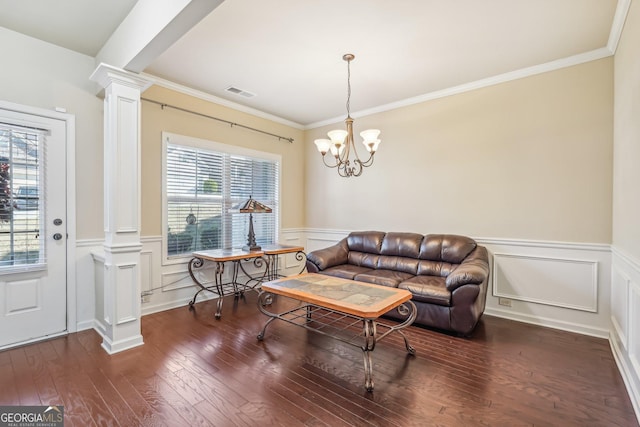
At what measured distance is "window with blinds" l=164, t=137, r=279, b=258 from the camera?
3793 mm

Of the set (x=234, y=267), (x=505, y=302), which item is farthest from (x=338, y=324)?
(x=505, y=302)

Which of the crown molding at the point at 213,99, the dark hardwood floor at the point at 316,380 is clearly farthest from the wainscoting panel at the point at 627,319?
the crown molding at the point at 213,99

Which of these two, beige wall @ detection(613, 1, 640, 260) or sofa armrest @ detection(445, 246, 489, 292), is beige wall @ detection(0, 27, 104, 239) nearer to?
sofa armrest @ detection(445, 246, 489, 292)

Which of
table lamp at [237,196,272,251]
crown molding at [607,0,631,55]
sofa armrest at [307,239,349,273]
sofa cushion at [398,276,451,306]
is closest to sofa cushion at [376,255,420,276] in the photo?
sofa cushion at [398,276,451,306]

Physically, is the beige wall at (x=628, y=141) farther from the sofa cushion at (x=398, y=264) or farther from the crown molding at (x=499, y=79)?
the sofa cushion at (x=398, y=264)

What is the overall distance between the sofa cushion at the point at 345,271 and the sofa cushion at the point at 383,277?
0.09 m

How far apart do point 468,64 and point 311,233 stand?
11.4 feet

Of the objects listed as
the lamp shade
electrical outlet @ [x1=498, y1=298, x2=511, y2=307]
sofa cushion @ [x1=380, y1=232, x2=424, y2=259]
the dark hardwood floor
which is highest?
the lamp shade

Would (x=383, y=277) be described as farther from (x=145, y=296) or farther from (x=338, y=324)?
(x=145, y=296)

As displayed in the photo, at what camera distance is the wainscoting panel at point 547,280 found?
301cm

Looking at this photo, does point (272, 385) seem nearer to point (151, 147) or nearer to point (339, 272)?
point (339, 272)

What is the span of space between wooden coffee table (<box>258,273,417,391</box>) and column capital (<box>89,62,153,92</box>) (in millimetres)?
2178

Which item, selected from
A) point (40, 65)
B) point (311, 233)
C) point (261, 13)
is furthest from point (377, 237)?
point (40, 65)

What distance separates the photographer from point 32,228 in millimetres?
2752
